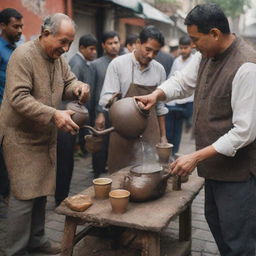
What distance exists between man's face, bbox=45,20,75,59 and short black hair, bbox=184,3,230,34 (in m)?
0.96

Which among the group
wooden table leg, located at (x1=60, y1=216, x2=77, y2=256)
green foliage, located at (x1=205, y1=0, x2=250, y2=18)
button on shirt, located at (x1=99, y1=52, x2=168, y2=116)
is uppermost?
green foliage, located at (x1=205, y1=0, x2=250, y2=18)

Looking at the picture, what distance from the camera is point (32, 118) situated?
284 cm

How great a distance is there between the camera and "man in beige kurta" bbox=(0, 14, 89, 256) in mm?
2814

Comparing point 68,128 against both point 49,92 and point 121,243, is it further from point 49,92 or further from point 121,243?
point 121,243

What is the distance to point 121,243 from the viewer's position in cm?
340

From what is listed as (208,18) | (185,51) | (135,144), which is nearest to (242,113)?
(208,18)

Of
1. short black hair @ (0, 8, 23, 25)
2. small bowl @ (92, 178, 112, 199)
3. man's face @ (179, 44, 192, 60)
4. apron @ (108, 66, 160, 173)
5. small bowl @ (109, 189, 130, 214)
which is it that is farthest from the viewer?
man's face @ (179, 44, 192, 60)

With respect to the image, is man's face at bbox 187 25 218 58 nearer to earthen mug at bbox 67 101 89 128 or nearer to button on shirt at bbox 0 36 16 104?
earthen mug at bbox 67 101 89 128

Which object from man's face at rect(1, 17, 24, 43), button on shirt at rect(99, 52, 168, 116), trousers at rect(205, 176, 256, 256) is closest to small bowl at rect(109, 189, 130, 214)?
trousers at rect(205, 176, 256, 256)

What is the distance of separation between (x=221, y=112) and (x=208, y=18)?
0.64 meters

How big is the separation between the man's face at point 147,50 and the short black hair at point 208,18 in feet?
4.57

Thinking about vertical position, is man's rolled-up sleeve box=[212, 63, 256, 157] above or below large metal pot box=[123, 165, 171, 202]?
above

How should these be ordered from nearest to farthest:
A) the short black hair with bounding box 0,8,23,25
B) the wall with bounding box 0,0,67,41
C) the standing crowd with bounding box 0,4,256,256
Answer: the standing crowd with bounding box 0,4,256,256, the short black hair with bounding box 0,8,23,25, the wall with bounding box 0,0,67,41

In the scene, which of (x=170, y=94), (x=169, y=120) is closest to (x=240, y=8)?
(x=169, y=120)
